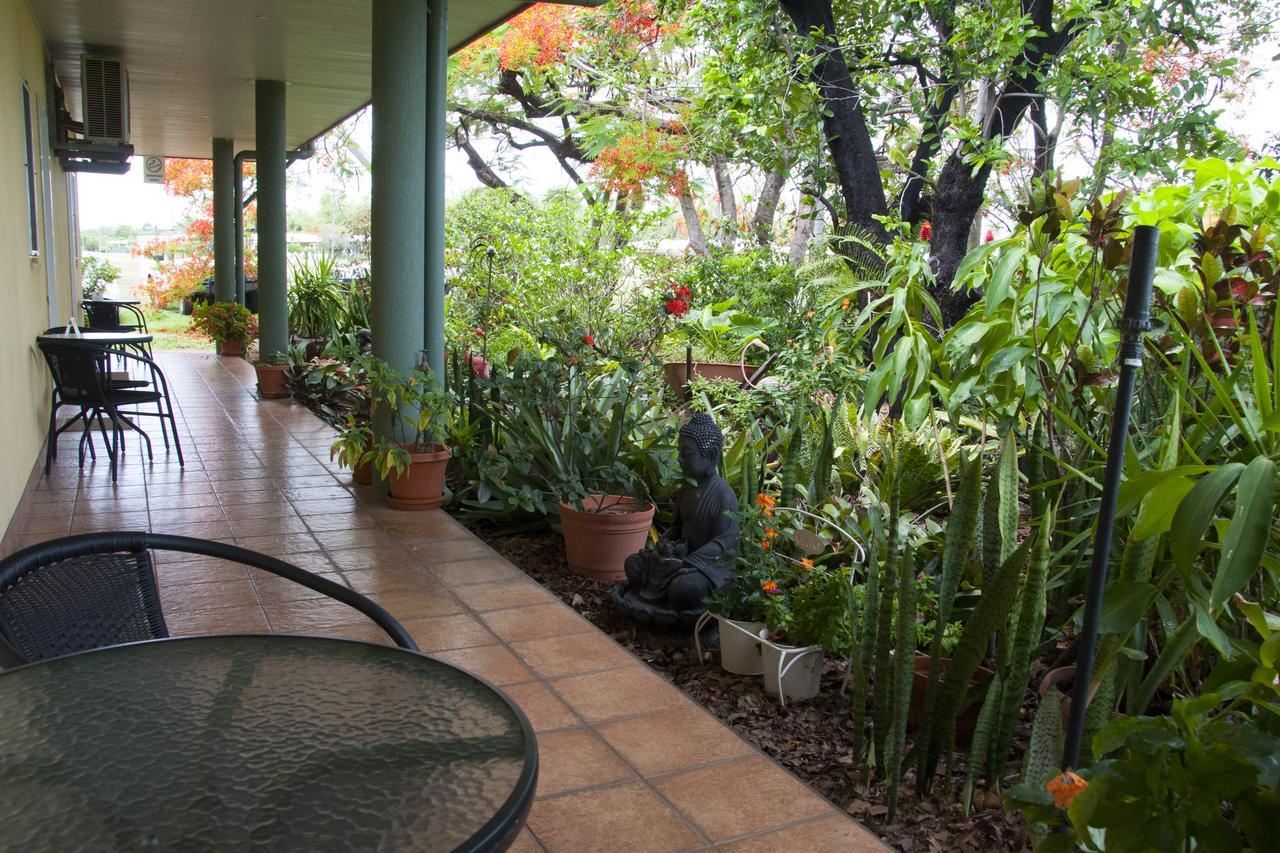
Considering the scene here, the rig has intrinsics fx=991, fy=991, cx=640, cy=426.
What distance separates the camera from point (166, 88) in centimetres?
889

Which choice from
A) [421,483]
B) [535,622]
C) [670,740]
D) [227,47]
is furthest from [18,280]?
[670,740]

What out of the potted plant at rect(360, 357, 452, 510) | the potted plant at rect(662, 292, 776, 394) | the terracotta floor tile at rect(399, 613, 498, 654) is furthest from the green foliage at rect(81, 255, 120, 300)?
the terracotta floor tile at rect(399, 613, 498, 654)

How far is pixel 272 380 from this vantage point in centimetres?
873

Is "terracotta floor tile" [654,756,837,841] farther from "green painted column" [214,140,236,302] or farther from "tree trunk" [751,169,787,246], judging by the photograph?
"green painted column" [214,140,236,302]

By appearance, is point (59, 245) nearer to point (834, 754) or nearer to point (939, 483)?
point (939, 483)

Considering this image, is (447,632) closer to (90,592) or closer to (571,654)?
(571,654)

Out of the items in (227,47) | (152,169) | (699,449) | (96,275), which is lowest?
(699,449)

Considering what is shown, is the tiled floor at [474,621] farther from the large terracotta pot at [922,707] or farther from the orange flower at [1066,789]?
Result: the orange flower at [1066,789]

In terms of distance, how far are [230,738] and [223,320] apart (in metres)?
10.6

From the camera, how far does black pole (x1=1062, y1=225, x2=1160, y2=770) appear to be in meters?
1.68

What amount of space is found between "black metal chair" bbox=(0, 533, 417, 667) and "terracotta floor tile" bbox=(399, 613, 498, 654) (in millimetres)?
1229

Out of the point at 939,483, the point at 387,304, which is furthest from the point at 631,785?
the point at 387,304

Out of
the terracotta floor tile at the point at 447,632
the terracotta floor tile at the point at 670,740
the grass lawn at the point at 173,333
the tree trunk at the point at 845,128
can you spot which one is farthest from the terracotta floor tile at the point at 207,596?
the grass lawn at the point at 173,333

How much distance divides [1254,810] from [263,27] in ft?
23.0
